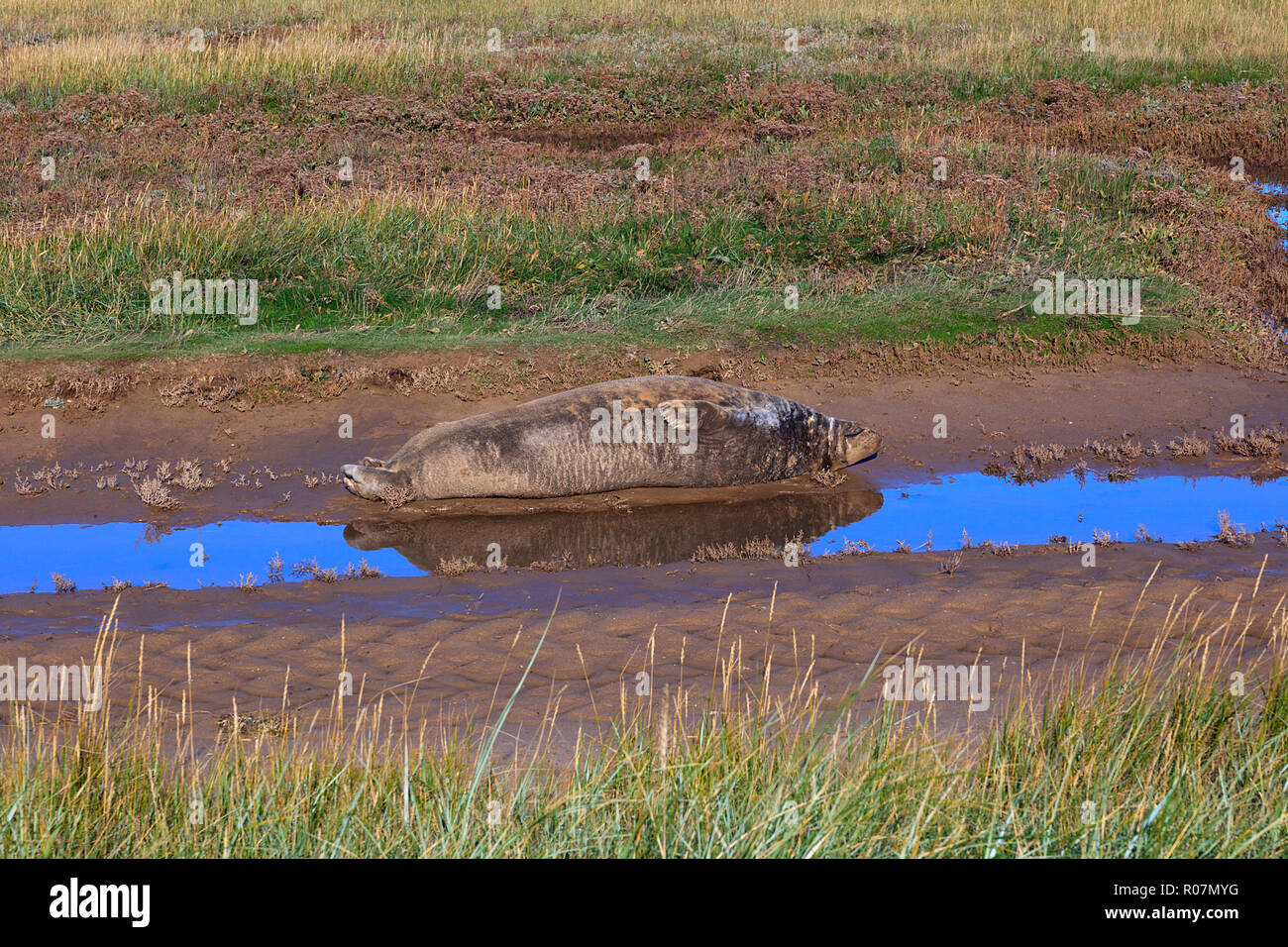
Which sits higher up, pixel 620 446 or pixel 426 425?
pixel 620 446

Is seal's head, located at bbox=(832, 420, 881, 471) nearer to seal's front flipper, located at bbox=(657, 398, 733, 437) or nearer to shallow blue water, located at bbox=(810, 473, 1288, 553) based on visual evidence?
shallow blue water, located at bbox=(810, 473, 1288, 553)

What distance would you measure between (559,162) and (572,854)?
16.9 meters

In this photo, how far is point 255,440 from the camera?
11.1 m

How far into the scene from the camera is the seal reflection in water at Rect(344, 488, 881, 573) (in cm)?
914

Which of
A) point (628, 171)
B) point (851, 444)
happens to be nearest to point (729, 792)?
point (851, 444)

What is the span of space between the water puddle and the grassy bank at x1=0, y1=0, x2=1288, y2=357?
3.35 metres

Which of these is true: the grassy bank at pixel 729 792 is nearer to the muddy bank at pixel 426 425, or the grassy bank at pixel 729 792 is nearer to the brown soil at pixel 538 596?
the brown soil at pixel 538 596

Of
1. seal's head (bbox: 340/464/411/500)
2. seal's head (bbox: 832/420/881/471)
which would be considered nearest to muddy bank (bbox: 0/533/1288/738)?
seal's head (bbox: 340/464/411/500)

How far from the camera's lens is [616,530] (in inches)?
380

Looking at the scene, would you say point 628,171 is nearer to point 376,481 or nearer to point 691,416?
point 691,416

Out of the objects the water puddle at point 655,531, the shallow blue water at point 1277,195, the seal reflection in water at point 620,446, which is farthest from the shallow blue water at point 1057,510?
the shallow blue water at point 1277,195

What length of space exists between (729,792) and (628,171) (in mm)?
15317
